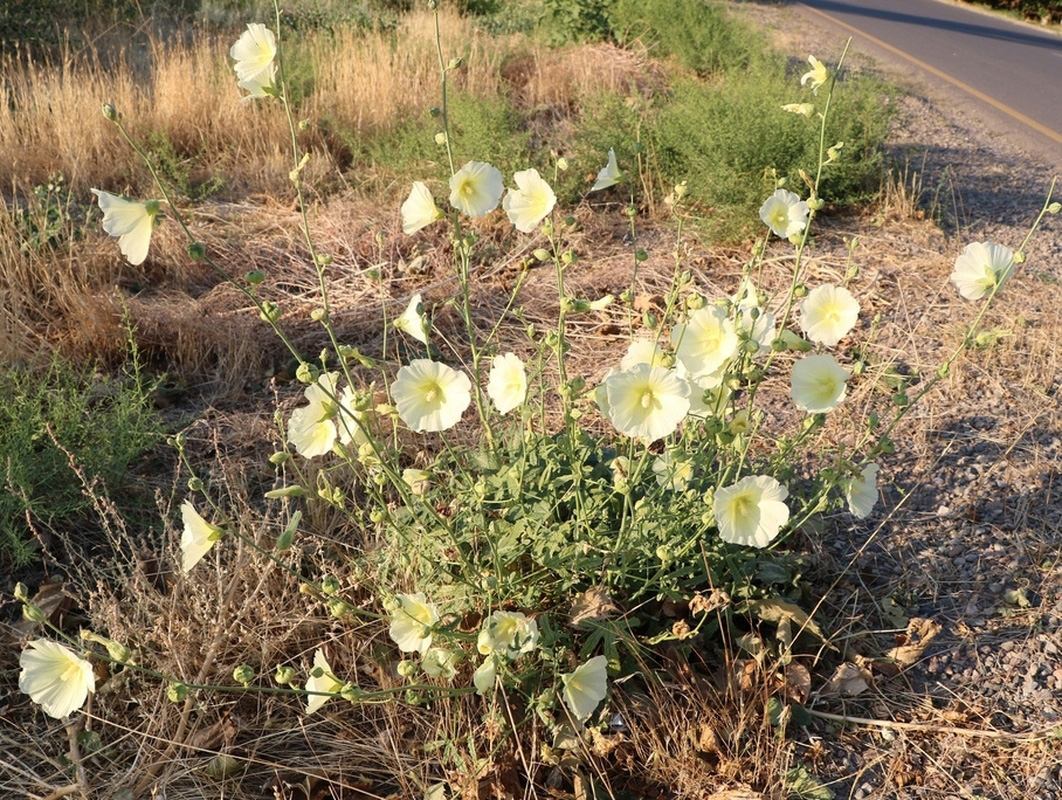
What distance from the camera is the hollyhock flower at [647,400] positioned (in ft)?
5.12

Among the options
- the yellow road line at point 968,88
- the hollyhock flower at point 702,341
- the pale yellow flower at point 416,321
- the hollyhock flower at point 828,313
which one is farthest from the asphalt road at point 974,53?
the pale yellow flower at point 416,321

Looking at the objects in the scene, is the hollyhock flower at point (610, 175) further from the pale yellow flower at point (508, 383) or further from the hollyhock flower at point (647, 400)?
the hollyhock flower at point (647, 400)

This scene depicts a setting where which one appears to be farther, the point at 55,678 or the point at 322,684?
the point at 322,684

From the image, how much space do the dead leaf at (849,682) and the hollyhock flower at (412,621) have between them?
3.28 feet

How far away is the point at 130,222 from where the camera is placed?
1.59 metres

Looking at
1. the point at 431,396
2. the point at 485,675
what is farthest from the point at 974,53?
the point at 485,675

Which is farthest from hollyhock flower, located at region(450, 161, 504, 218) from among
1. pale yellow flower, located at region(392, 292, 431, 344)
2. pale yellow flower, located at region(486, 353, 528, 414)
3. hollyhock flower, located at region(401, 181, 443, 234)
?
pale yellow flower, located at region(486, 353, 528, 414)

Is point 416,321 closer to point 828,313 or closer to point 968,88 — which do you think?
point 828,313

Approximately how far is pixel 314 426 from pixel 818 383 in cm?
103

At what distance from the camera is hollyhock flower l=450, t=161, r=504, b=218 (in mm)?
1748

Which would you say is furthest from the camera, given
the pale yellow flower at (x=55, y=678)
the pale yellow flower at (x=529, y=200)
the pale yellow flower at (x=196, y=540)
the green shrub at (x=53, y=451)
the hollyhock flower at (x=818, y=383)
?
the green shrub at (x=53, y=451)

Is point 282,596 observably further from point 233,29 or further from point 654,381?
point 233,29

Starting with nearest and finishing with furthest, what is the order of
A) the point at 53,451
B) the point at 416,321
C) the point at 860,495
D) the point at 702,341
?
1. the point at 702,341
2. the point at 416,321
3. the point at 860,495
4. the point at 53,451

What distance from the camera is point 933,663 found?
211 cm
